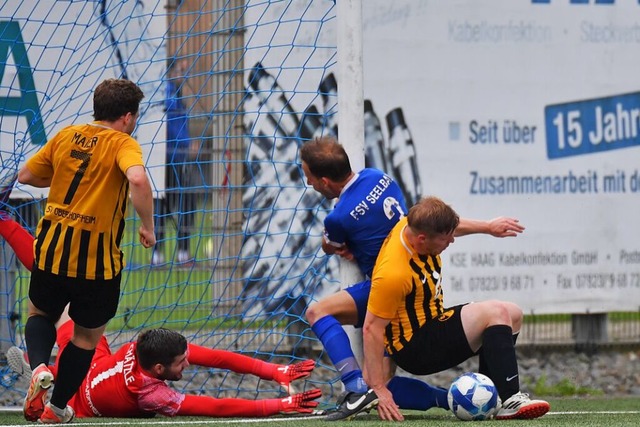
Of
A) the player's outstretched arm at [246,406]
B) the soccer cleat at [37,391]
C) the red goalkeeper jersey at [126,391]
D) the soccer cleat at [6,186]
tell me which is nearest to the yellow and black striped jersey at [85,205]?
the soccer cleat at [37,391]

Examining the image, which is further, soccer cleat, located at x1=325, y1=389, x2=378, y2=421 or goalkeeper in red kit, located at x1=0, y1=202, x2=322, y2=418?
goalkeeper in red kit, located at x1=0, y1=202, x2=322, y2=418

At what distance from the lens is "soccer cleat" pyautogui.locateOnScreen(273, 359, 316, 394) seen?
5914 mm

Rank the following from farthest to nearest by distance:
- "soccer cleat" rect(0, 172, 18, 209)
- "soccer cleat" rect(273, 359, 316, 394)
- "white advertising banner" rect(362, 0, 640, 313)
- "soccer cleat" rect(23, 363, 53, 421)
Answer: "white advertising banner" rect(362, 0, 640, 313) → "soccer cleat" rect(0, 172, 18, 209) → "soccer cleat" rect(273, 359, 316, 394) → "soccer cleat" rect(23, 363, 53, 421)

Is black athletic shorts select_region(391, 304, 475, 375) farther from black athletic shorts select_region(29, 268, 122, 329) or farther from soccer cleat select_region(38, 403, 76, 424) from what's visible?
soccer cleat select_region(38, 403, 76, 424)

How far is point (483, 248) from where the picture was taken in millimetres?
8703

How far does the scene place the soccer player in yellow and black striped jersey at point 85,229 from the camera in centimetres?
511

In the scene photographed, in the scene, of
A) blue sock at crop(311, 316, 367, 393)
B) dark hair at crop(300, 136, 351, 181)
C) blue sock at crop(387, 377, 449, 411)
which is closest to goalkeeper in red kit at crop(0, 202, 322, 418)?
blue sock at crop(311, 316, 367, 393)

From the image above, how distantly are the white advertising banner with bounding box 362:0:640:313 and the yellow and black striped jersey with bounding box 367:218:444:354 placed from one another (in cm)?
310

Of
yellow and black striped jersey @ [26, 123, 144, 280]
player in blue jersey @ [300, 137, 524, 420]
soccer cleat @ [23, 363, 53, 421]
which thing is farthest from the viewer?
player in blue jersey @ [300, 137, 524, 420]

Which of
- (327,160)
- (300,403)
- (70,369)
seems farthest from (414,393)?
(70,369)

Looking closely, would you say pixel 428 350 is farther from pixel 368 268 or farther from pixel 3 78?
pixel 3 78

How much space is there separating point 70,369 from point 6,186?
168 cm

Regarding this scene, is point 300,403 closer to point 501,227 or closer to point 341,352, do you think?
point 341,352

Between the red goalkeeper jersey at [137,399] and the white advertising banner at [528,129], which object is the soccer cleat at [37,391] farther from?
the white advertising banner at [528,129]
